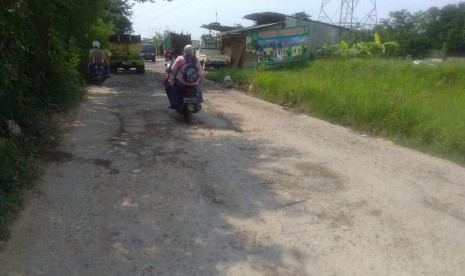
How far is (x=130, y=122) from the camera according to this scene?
28.7ft

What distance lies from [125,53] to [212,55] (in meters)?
6.65

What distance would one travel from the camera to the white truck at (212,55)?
26656 millimetres

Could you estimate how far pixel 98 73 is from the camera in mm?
15078

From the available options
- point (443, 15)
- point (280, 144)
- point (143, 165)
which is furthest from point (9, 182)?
point (443, 15)

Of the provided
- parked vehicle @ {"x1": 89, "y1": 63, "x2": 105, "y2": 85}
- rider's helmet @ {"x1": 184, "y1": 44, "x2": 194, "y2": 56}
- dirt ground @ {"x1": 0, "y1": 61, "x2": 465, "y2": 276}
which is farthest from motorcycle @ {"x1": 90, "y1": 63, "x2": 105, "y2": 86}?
dirt ground @ {"x1": 0, "y1": 61, "x2": 465, "y2": 276}

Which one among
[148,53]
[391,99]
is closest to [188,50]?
[391,99]

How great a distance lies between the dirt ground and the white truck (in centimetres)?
1930

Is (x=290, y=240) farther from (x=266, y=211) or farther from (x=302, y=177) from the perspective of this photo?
(x=302, y=177)

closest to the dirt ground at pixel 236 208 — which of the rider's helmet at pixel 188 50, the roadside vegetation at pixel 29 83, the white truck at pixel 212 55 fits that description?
the roadside vegetation at pixel 29 83

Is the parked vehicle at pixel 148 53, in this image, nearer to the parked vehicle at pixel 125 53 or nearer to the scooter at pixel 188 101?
the parked vehicle at pixel 125 53

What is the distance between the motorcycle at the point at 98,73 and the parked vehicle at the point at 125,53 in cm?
678

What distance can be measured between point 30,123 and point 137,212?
2986 millimetres

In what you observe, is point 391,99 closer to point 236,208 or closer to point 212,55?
point 236,208

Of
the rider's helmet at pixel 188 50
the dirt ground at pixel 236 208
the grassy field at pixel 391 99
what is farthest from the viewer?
the rider's helmet at pixel 188 50
